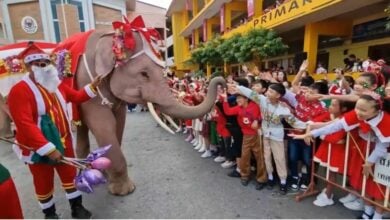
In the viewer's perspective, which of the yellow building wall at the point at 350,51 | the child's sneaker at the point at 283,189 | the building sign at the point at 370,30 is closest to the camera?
the child's sneaker at the point at 283,189

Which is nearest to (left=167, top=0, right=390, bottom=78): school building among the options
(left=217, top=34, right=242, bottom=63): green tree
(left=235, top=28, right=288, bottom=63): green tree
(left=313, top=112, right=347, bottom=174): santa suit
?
(left=235, top=28, right=288, bottom=63): green tree

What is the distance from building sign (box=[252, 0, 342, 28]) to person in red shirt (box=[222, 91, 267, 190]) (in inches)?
233

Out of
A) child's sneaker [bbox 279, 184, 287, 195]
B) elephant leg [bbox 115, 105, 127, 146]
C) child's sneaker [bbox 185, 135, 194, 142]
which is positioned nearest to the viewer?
child's sneaker [bbox 279, 184, 287, 195]

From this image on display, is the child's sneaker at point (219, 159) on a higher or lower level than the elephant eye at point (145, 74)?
lower

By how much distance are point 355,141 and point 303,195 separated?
0.83m

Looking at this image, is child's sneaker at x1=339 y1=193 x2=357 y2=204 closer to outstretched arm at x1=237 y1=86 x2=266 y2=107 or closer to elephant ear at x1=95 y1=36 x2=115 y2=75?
outstretched arm at x1=237 y1=86 x2=266 y2=107

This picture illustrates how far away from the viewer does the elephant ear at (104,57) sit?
9.89 feet

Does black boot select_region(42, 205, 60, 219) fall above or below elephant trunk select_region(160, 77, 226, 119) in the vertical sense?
below

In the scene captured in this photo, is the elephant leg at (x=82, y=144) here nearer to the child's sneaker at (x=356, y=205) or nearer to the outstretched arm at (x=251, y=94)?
the outstretched arm at (x=251, y=94)

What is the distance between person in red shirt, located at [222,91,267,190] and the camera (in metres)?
3.41

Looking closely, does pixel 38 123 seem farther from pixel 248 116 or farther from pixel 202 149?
pixel 202 149

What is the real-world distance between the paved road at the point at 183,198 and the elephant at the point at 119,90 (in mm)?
294

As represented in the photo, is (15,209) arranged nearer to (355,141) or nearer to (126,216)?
(126,216)

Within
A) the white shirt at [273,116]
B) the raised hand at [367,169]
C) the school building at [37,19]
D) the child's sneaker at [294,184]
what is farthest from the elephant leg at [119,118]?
the school building at [37,19]
